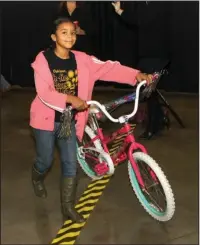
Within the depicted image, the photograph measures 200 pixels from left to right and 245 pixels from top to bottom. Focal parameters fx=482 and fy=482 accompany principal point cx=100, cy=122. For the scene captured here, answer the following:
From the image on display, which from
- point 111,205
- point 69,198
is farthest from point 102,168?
point 69,198

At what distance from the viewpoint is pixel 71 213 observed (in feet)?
14.0

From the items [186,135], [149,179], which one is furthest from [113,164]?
[186,135]

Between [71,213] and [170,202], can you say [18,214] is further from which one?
[170,202]

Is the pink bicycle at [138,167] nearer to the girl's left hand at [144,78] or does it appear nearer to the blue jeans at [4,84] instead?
the girl's left hand at [144,78]

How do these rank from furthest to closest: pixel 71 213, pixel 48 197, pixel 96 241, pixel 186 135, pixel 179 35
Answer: pixel 179 35 < pixel 186 135 < pixel 48 197 < pixel 71 213 < pixel 96 241

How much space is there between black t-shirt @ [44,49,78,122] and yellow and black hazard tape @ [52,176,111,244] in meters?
1.17

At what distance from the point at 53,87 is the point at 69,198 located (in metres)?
1.02

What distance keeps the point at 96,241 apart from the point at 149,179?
0.76 meters

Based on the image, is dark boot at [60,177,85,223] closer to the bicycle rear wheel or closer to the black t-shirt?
the bicycle rear wheel

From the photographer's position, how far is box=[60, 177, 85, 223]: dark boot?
419cm

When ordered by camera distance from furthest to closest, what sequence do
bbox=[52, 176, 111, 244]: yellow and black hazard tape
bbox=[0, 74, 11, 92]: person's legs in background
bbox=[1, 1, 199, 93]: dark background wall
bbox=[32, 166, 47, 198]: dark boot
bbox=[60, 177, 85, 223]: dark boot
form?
bbox=[0, 74, 11, 92]: person's legs in background < bbox=[1, 1, 199, 93]: dark background wall < bbox=[32, 166, 47, 198]: dark boot < bbox=[60, 177, 85, 223]: dark boot < bbox=[52, 176, 111, 244]: yellow and black hazard tape

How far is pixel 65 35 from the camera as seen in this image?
388 cm

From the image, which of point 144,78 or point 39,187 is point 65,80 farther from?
point 39,187

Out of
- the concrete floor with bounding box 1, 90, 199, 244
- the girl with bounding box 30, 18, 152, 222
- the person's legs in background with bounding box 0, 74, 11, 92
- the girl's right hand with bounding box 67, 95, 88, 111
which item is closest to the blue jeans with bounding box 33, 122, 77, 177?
the girl with bounding box 30, 18, 152, 222
